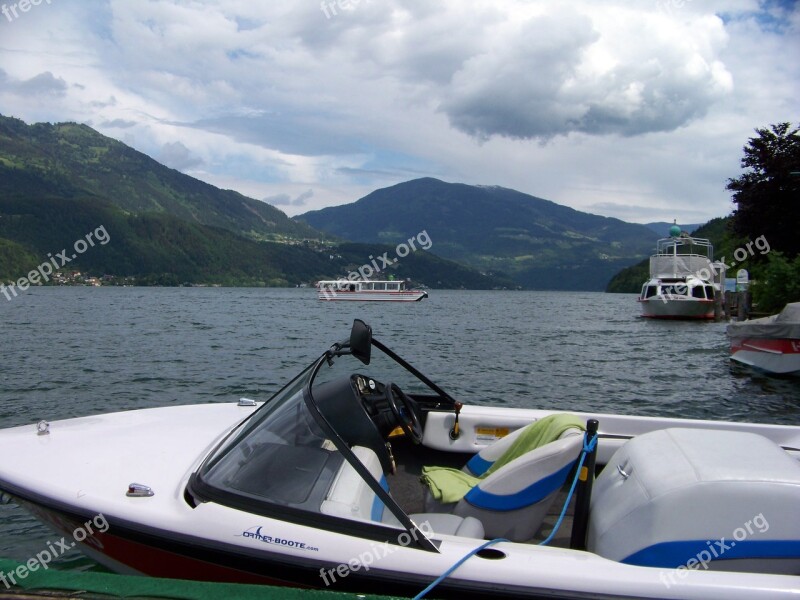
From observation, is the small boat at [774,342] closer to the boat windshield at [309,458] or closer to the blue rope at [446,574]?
the boat windshield at [309,458]

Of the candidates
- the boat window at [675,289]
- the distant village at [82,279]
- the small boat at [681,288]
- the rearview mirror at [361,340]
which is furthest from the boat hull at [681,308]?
the distant village at [82,279]

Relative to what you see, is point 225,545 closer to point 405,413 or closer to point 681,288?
point 405,413

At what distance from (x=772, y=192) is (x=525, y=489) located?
3684 centimetres

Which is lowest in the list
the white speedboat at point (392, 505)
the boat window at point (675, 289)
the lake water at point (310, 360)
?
the lake water at point (310, 360)

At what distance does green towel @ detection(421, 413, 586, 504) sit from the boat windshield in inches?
14.9

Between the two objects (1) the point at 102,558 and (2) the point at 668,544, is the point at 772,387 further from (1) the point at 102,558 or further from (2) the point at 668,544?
(1) the point at 102,558

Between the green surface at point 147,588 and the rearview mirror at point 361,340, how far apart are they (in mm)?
1530

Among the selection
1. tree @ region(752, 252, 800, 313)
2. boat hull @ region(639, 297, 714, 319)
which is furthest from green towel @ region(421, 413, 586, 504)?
boat hull @ region(639, 297, 714, 319)

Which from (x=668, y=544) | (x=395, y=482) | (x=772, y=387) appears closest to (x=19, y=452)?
(x=395, y=482)

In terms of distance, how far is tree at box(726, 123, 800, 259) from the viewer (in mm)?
33219

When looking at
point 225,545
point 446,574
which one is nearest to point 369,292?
point 225,545

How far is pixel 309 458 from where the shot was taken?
3.27 metres

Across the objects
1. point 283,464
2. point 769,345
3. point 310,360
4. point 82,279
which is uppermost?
point 82,279

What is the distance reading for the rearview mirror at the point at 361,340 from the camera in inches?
154
